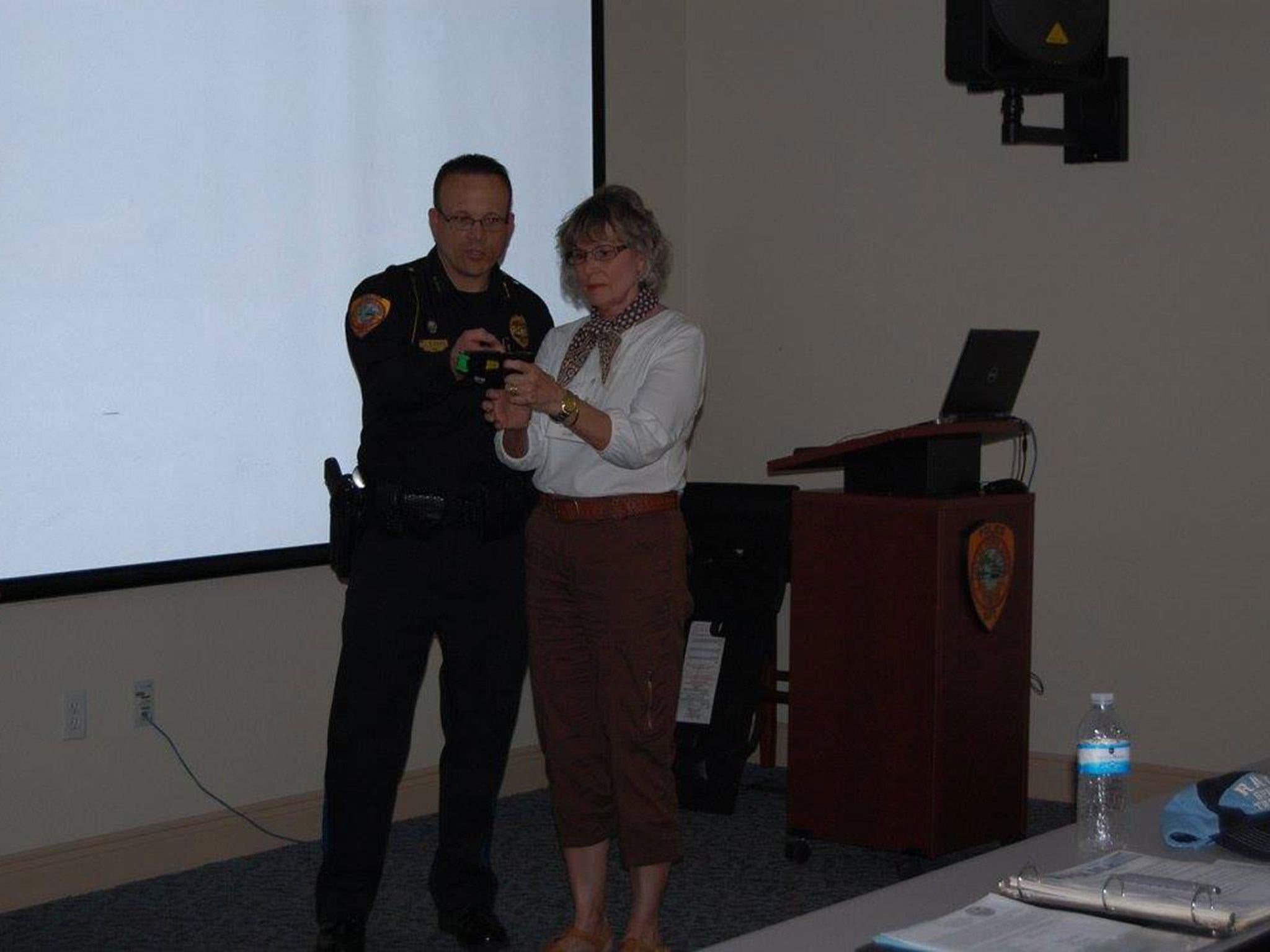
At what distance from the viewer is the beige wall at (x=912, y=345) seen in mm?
3766

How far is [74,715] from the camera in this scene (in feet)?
11.7

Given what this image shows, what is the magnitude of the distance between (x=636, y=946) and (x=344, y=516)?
3.26 feet

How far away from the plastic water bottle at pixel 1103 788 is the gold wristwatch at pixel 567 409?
1.10 meters

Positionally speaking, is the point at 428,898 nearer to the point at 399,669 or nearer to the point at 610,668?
the point at 399,669

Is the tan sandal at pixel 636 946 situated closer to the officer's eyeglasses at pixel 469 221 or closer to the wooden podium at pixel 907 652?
the wooden podium at pixel 907 652

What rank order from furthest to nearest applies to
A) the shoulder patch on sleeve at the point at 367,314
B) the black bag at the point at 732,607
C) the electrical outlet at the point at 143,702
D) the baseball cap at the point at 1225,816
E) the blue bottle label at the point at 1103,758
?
the black bag at the point at 732,607 → the electrical outlet at the point at 143,702 → the shoulder patch on sleeve at the point at 367,314 → the blue bottle label at the point at 1103,758 → the baseball cap at the point at 1225,816

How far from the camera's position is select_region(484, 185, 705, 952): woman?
2971 millimetres

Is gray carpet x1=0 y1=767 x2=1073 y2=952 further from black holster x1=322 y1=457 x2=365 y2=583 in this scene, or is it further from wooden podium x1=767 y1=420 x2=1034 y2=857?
black holster x1=322 y1=457 x2=365 y2=583

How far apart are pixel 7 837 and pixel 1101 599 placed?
280cm

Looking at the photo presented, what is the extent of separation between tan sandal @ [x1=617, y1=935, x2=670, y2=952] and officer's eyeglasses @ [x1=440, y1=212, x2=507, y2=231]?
1.37 m

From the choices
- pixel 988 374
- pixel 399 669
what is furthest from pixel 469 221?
pixel 988 374

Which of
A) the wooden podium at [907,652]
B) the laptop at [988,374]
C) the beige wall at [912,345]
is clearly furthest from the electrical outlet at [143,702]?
the laptop at [988,374]

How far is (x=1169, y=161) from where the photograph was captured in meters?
4.24

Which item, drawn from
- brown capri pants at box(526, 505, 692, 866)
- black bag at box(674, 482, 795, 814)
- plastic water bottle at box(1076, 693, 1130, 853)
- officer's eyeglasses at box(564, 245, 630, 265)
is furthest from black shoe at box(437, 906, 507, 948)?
plastic water bottle at box(1076, 693, 1130, 853)
